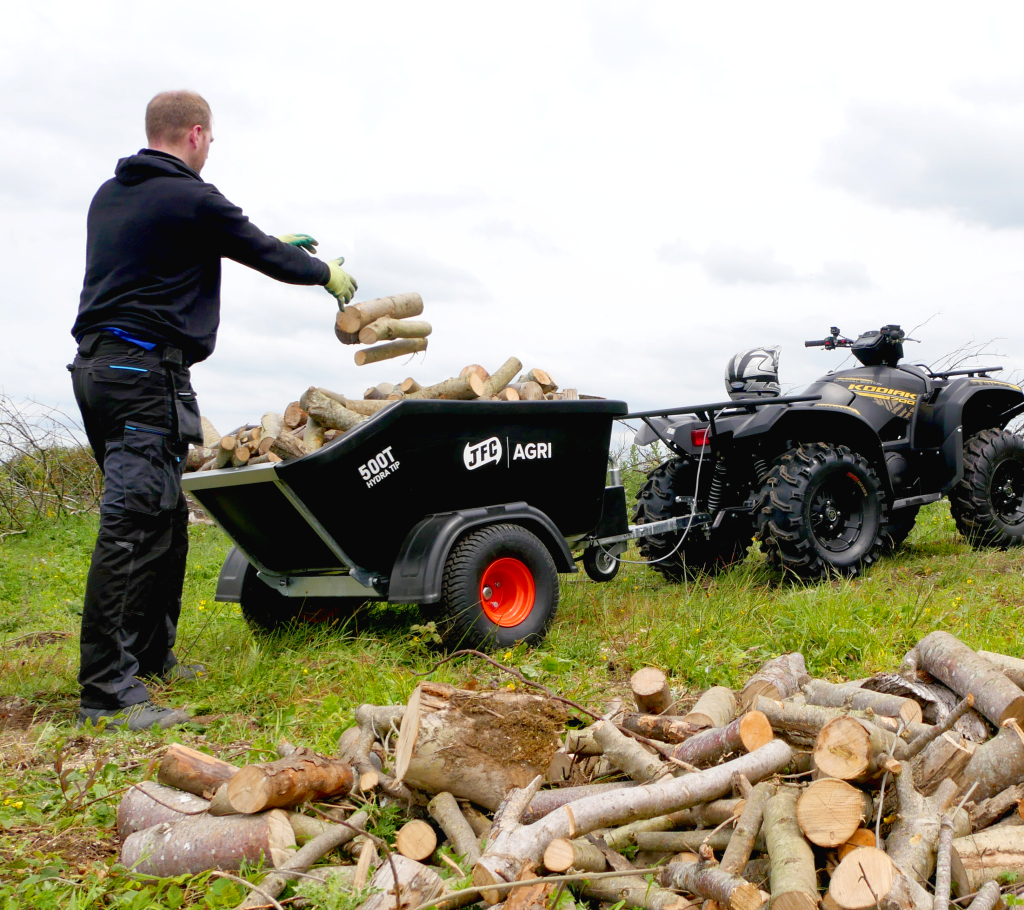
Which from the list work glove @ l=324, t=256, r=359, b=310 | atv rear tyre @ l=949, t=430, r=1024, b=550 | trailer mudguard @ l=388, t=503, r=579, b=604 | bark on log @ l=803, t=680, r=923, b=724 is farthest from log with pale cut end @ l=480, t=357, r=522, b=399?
atv rear tyre @ l=949, t=430, r=1024, b=550

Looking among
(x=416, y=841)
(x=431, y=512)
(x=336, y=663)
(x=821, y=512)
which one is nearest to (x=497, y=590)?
(x=431, y=512)

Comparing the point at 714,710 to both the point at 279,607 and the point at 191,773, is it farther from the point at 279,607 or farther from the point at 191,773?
the point at 279,607

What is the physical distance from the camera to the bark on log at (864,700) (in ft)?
8.33

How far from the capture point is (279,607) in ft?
15.7

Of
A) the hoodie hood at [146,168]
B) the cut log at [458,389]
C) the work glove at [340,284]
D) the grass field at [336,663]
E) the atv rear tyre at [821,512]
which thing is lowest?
the grass field at [336,663]

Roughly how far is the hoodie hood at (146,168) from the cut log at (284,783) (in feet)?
7.66

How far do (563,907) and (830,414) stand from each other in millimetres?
4293

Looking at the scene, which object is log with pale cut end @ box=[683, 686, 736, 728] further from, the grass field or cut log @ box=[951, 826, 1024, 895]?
cut log @ box=[951, 826, 1024, 895]

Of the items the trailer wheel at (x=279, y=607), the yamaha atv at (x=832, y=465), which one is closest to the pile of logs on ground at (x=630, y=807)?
the trailer wheel at (x=279, y=607)

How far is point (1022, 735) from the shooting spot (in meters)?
2.30

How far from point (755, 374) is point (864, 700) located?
11.8ft

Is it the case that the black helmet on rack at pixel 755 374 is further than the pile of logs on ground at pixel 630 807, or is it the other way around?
the black helmet on rack at pixel 755 374

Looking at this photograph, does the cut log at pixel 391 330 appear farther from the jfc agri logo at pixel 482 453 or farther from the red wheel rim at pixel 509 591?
the red wheel rim at pixel 509 591

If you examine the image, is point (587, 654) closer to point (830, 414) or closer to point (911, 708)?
point (911, 708)
